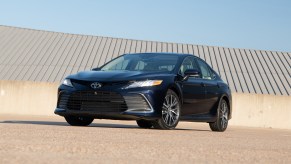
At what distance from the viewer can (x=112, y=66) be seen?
14.0 metres

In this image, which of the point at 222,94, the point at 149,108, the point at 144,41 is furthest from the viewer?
the point at 144,41

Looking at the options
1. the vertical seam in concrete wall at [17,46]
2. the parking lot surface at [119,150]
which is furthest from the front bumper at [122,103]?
the vertical seam in concrete wall at [17,46]

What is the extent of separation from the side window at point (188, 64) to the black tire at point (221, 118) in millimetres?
963

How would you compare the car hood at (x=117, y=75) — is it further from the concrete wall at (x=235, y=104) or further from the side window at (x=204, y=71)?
the concrete wall at (x=235, y=104)

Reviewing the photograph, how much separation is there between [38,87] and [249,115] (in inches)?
296

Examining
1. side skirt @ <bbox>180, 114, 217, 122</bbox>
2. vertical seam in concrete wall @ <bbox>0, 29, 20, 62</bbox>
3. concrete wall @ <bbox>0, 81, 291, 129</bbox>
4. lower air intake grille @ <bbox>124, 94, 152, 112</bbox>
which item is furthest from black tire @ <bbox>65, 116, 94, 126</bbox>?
vertical seam in concrete wall @ <bbox>0, 29, 20, 62</bbox>

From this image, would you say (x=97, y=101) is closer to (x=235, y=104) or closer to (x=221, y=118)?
(x=221, y=118)

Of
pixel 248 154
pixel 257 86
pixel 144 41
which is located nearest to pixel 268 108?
pixel 257 86

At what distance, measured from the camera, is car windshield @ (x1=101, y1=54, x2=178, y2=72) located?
44.1 feet

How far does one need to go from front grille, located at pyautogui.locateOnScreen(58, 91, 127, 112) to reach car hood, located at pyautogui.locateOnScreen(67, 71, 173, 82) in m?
0.26

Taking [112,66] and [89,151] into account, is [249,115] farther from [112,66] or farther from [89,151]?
[89,151]

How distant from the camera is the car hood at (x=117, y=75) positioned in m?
12.4

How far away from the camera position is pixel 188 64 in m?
14.0

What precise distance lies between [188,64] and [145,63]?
88 centimetres
